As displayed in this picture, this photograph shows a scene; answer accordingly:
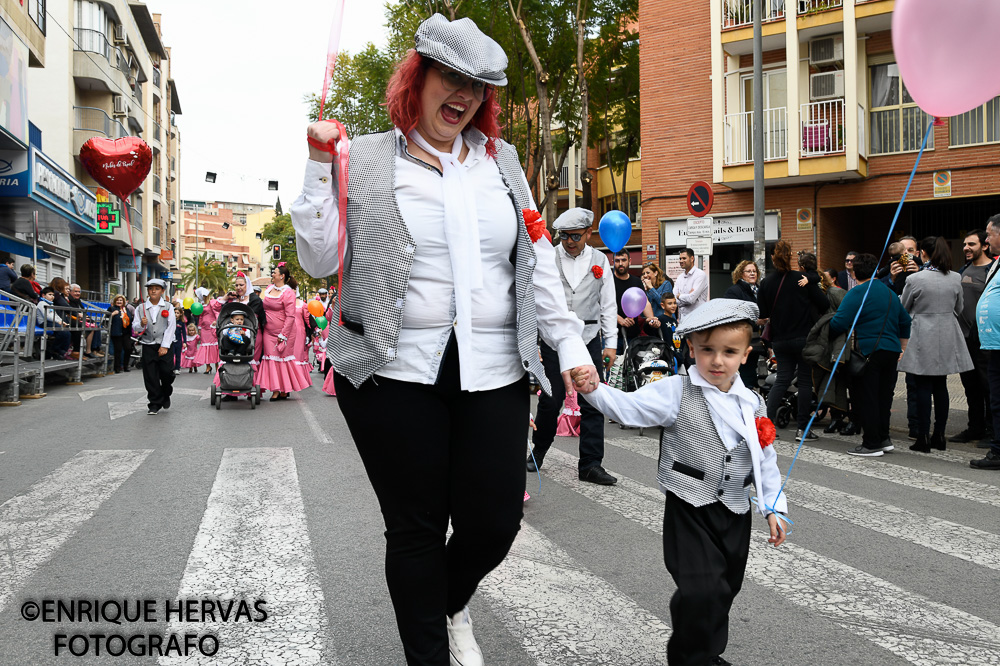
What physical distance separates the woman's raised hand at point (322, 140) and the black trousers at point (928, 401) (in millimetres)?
7363

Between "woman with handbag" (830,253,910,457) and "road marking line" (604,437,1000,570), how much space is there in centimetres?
179

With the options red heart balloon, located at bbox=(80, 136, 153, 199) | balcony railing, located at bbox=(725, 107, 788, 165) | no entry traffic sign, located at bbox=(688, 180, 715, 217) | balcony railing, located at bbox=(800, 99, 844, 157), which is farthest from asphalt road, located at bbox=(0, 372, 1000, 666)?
balcony railing, located at bbox=(725, 107, 788, 165)

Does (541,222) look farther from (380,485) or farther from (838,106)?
(838,106)

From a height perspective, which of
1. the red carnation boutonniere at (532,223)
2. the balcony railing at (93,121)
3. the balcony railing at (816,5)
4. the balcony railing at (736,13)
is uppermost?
the balcony railing at (93,121)

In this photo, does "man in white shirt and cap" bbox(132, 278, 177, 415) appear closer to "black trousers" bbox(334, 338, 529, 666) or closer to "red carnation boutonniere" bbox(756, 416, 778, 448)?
"black trousers" bbox(334, 338, 529, 666)

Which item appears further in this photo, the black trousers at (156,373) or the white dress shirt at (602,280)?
the black trousers at (156,373)

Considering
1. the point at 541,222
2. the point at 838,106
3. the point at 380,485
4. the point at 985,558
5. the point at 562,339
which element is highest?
the point at 838,106

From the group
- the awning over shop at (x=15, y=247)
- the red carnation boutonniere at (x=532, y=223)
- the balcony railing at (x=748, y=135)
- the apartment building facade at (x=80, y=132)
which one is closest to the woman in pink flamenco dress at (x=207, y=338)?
the apartment building facade at (x=80, y=132)

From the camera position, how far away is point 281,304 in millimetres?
13391

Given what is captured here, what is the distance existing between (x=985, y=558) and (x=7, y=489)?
623 cm

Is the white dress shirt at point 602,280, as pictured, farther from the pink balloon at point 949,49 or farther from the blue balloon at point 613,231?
the blue balloon at point 613,231

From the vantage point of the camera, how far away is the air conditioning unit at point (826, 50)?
19453 mm

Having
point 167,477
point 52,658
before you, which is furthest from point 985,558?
point 167,477

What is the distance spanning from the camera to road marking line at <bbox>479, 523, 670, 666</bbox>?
3192 millimetres
